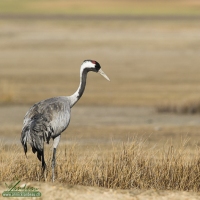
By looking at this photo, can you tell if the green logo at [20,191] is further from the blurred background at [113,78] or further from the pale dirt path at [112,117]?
the pale dirt path at [112,117]

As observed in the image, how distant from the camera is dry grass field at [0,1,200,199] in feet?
36.0

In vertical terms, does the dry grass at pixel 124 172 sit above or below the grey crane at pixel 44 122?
below

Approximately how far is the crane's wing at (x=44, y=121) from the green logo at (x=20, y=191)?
0.52 metres

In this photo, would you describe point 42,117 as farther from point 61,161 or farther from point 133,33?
point 133,33

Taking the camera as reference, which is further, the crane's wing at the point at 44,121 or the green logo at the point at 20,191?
the crane's wing at the point at 44,121

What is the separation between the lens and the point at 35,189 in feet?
Result: 32.0

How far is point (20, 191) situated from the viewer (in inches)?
380

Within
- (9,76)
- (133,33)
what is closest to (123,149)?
(9,76)

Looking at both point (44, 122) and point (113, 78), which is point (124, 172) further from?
point (113, 78)

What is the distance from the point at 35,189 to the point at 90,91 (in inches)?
752

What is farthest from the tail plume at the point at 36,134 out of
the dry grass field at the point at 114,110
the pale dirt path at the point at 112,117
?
the pale dirt path at the point at 112,117

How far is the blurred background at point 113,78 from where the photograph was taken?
2186cm

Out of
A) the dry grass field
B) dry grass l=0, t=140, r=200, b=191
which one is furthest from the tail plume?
dry grass l=0, t=140, r=200, b=191

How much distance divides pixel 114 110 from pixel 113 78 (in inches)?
348
